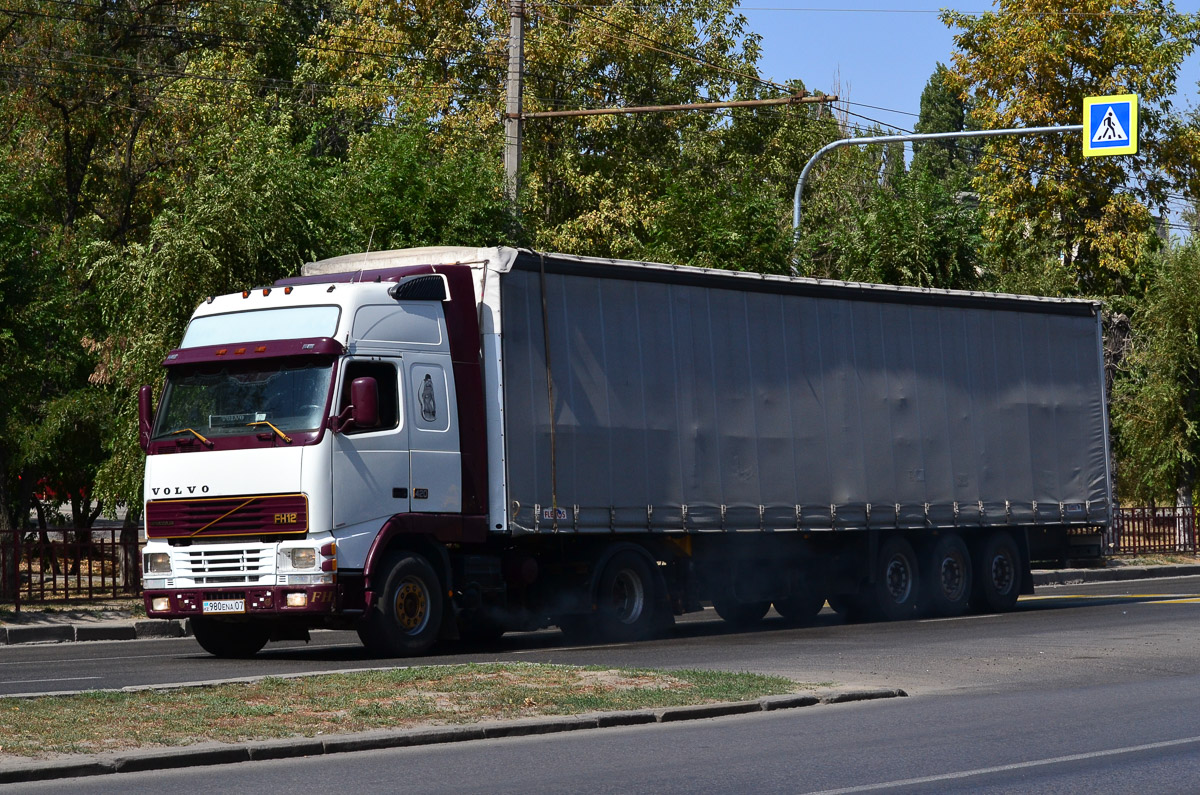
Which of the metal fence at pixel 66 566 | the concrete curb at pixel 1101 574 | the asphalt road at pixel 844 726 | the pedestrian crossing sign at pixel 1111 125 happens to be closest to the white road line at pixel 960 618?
the asphalt road at pixel 844 726

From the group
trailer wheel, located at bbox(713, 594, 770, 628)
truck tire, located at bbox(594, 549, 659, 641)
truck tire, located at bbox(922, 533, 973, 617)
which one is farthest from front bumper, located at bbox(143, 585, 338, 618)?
truck tire, located at bbox(922, 533, 973, 617)

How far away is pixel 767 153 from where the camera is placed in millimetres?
Result: 55375

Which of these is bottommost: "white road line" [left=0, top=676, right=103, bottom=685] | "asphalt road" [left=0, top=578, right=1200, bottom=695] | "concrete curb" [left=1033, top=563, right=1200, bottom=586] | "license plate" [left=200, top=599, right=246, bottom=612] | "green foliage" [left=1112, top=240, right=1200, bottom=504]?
"concrete curb" [left=1033, top=563, right=1200, bottom=586]

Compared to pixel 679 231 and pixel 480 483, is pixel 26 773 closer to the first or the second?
pixel 480 483

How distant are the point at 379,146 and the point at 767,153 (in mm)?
30129

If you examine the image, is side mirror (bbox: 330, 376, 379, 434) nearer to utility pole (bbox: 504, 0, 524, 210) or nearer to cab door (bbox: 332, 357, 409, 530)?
cab door (bbox: 332, 357, 409, 530)

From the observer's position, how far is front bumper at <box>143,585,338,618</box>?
15.1 meters

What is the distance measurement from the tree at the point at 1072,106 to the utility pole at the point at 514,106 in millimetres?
18229

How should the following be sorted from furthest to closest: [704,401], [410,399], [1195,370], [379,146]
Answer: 1. [1195,370]
2. [379,146]
3. [704,401]
4. [410,399]

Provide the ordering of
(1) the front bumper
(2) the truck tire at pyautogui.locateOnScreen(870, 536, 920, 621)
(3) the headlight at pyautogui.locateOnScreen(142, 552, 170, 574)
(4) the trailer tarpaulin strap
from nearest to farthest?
(1) the front bumper < (3) the headlight at pyautogui.locateOnScreen(142, 552, 170, 574) < (4) the trailer tarpaulin strap < (2) the truck tire at pyautogui.locateOnScreen(870, 536, 920, 621)

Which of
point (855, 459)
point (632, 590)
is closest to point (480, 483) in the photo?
point (632, 590)

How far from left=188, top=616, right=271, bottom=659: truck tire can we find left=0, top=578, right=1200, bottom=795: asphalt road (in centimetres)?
20

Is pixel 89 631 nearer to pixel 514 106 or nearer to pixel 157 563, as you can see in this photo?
pixel 157 563

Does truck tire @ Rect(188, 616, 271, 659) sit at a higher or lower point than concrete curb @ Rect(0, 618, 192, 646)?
higher
